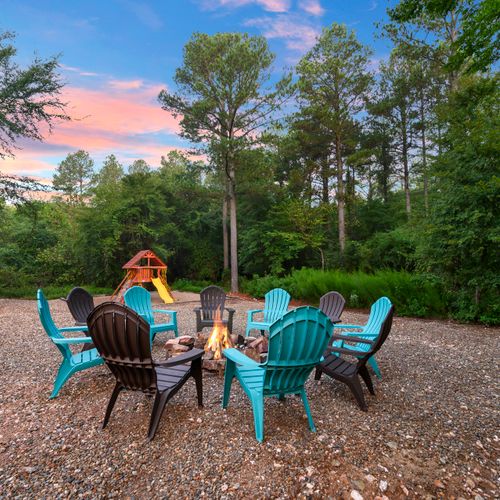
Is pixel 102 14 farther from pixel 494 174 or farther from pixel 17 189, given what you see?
pixel 494 174

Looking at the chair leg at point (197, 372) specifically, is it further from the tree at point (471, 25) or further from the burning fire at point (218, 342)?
the tree at point (471, 25)

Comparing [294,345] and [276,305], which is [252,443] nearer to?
[294,345]

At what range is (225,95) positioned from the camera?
11.4 m

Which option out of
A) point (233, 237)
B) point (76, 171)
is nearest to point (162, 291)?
Answer: point (233, 237)

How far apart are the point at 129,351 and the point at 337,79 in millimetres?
12585

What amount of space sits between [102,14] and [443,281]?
8872 millimetres

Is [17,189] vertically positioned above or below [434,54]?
below

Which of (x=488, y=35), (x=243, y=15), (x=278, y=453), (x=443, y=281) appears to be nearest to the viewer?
(x=278, y=453)

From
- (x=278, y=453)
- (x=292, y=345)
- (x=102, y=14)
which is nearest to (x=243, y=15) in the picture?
(x=102, y=14)

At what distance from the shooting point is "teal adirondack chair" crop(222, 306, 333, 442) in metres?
2.10

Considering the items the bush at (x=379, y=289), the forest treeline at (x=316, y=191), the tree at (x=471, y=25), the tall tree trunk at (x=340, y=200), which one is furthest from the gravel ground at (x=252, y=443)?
the tall tree trunk at (x=340, y=200)

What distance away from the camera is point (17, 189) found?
31.8 feet

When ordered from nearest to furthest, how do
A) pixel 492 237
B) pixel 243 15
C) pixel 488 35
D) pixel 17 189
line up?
pixel 488 35
pixel 492 237
pixel 243 15
pixel 17 189

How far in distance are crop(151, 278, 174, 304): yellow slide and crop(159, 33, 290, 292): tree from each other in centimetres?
336
